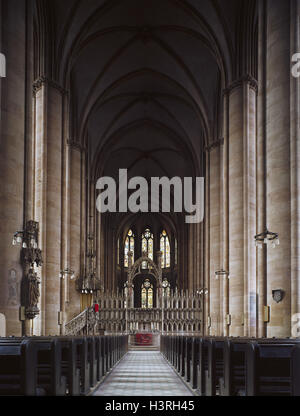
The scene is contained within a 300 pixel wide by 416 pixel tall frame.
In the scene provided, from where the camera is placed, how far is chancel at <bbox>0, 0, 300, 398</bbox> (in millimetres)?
9570

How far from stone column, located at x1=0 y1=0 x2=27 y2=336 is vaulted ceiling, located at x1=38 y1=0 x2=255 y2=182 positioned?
7224 mm

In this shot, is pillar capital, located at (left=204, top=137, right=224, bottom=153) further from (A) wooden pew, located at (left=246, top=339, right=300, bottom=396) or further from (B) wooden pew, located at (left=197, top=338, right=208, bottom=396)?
(A) wooden pew, located at (left=246, top=339, right=300, bottom=396)

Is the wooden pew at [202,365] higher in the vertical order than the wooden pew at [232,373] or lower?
lower

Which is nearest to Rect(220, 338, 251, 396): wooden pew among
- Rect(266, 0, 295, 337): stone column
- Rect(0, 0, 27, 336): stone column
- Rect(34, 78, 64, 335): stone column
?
Rect(266, 0, 295, 337): stone column

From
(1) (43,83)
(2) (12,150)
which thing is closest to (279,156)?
(2) (12,150)

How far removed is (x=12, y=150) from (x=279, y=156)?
28.6 feet

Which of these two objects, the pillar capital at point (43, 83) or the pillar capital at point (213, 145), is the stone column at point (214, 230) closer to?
the pillar capital at point (213, 145)

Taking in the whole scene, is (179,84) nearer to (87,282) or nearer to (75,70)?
(75,70)

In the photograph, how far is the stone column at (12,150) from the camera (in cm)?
1759

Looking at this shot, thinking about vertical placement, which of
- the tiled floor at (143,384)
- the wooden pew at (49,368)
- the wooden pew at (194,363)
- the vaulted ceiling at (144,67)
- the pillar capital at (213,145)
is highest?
the vaulted ceiling at (144,67)

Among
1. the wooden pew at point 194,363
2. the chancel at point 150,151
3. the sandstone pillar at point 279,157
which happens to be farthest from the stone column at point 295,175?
the wooden pew at point 194,363

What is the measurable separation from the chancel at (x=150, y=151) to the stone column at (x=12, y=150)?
5 centimetres

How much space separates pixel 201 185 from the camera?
41344mm
